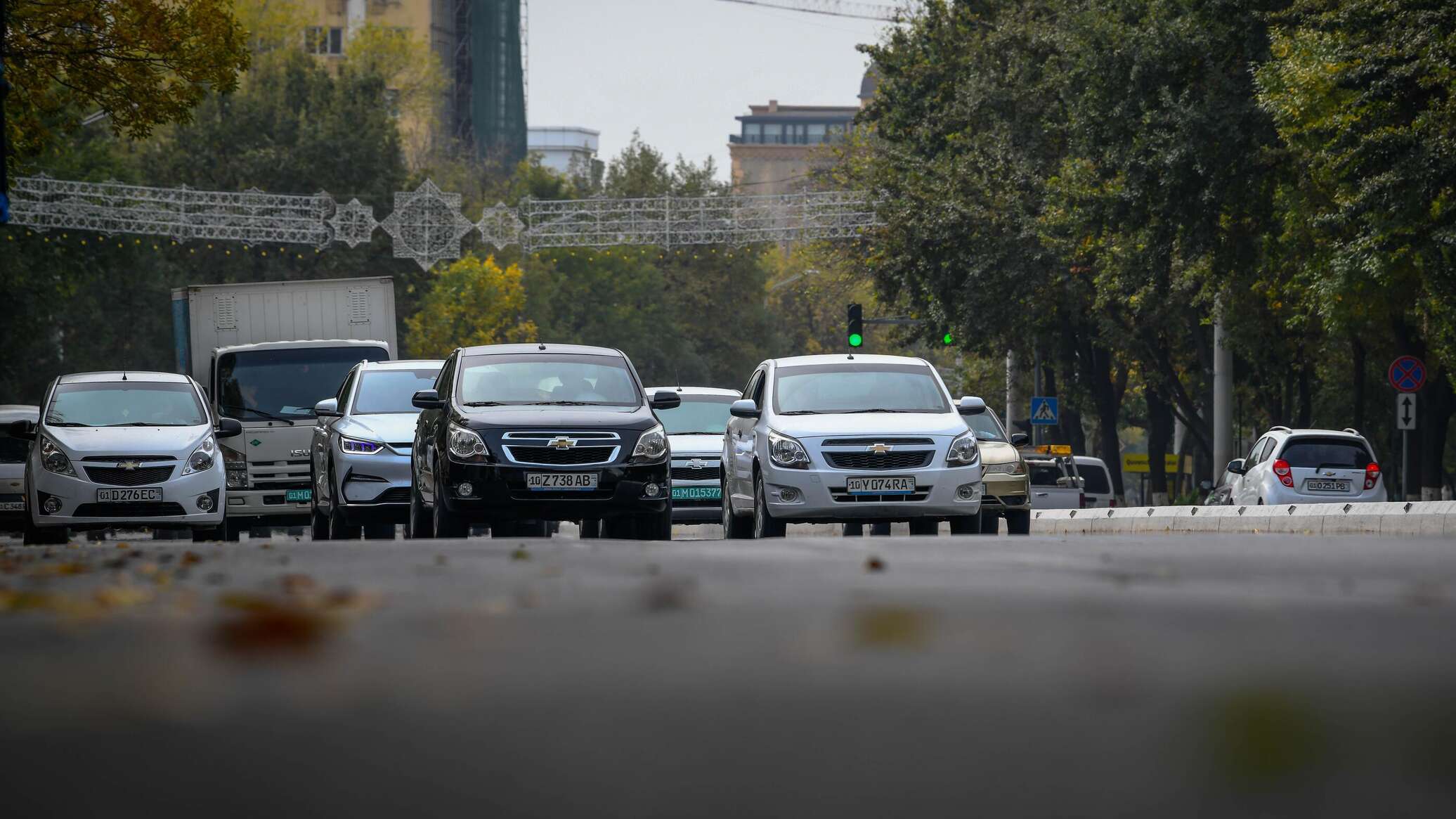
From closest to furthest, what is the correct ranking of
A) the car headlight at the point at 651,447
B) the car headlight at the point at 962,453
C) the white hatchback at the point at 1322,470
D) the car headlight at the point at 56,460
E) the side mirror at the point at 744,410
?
the car headlight at the point at 651,447
the car headlight at the point at 962,453
the side mirror at the point at 744,410
the car headlight at the point at 56,460
the white hatchback at the point at 1322,470

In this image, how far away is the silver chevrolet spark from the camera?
1900 centimetres

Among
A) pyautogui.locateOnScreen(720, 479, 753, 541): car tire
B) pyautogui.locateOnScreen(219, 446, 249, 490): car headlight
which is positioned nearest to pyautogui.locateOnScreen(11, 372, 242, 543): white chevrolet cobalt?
pyautogui.locateOnScreen(219, 446, 249, 490): car headlight

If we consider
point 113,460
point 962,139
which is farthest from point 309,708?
point 962,139

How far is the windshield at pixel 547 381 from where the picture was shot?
55.9 ft

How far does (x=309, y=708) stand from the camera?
11.4 feet

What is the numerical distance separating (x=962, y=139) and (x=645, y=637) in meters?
42.7

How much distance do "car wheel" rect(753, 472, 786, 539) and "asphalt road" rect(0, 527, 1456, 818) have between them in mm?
12080

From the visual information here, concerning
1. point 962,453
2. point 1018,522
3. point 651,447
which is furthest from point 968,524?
point 1018,522

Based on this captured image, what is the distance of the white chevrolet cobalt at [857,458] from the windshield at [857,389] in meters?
0.01

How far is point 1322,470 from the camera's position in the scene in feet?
93.4

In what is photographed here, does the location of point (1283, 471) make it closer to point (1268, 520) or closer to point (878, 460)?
point (1268, 520)

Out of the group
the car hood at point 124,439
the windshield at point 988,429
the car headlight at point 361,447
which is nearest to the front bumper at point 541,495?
the car headlight at point 361,447

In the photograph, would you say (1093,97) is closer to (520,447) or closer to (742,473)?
(742,473)

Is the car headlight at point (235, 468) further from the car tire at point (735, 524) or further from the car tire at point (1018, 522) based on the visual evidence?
the car tire at point (1018, 522)
